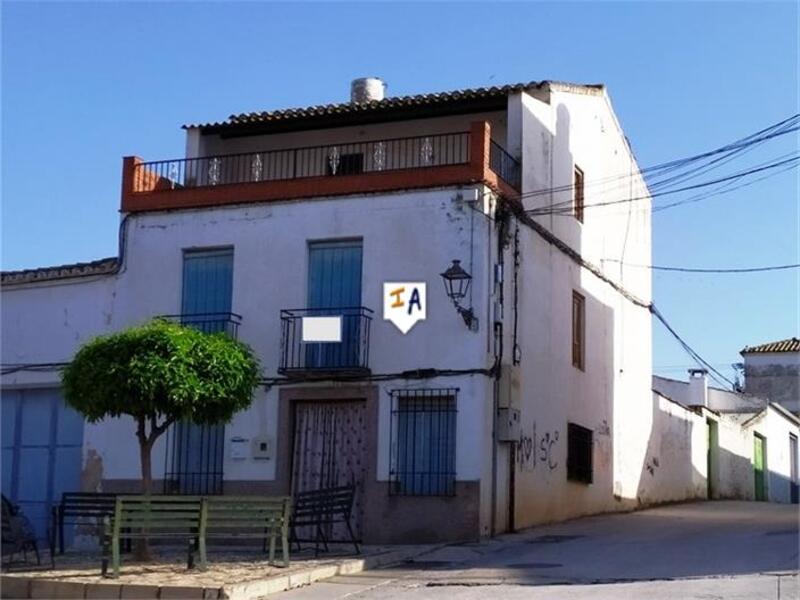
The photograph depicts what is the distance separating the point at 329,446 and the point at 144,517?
5510mm

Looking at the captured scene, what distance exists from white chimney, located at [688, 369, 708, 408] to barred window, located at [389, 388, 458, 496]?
16.3 meters

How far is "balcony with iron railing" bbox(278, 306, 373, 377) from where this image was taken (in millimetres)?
17875

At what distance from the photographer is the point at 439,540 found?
1684 cm

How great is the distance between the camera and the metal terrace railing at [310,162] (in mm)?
19984

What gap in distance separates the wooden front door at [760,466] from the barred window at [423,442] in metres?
17.0

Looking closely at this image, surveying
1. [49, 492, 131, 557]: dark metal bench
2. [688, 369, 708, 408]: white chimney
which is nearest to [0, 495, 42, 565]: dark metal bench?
[49, 492, 131, 557]: dark metal bench

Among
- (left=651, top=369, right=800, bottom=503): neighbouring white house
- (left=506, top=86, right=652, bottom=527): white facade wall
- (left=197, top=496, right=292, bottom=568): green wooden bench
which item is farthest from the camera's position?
(left=651, top=369, right=800, bottom=503): neighbouring white house

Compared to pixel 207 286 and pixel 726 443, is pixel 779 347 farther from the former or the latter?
pixel 207 286

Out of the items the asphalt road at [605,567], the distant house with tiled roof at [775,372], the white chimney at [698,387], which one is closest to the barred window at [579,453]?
the asphalt road at [605,567]

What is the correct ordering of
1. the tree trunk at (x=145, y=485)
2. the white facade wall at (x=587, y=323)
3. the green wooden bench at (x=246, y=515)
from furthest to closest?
1. the white facade wall at (x=587, y=323)
2. the tree trunk at (x=145, y=485)
3. the green wooden bench at (x=246, y=515)

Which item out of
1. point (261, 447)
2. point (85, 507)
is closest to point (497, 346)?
point (261, 447)

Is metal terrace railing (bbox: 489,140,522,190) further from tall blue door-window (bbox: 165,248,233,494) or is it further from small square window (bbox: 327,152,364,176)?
tall blue door-window (bbox: 165,248,233,494)

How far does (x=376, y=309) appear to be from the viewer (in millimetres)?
17922

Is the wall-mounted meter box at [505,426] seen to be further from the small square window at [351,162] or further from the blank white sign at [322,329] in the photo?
the small square window at [351,162]
